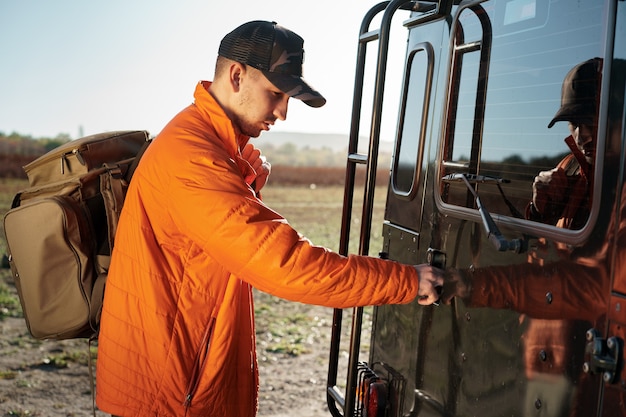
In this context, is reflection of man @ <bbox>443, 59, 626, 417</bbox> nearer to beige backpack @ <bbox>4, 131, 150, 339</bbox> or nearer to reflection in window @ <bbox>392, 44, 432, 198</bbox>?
reflection in window @ <bbox>392, 44, 432, 198</bbox>

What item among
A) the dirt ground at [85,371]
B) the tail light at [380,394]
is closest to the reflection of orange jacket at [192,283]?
the tail light at [380,394]

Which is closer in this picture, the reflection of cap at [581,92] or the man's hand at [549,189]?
the reflection of cap at [581,92]

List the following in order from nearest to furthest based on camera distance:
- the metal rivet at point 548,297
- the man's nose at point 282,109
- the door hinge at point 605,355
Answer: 1. the door hinge at point 605,355
2. the metal rivet at point 548,297
3. the man's nose at point 282,109

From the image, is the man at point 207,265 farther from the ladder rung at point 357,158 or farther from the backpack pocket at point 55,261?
the ladder rung at point 357,158

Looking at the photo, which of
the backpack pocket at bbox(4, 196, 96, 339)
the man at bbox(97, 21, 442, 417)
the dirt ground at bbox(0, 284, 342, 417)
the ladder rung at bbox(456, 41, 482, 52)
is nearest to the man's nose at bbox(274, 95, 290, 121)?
the man at bbox(97, 21, 442, 417)

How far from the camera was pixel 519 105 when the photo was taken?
224cm

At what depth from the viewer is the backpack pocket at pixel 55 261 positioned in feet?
9.39

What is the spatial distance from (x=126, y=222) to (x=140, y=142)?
2.45ft

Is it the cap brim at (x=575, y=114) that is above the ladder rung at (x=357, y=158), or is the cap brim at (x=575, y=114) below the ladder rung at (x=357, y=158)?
above

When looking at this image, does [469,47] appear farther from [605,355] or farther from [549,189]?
[605,355]

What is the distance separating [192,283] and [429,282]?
803 millimetres

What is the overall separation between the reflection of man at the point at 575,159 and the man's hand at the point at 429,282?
1.39 feet

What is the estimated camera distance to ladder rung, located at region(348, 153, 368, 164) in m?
3.08

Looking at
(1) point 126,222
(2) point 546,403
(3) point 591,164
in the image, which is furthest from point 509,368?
(1) point 126,222
